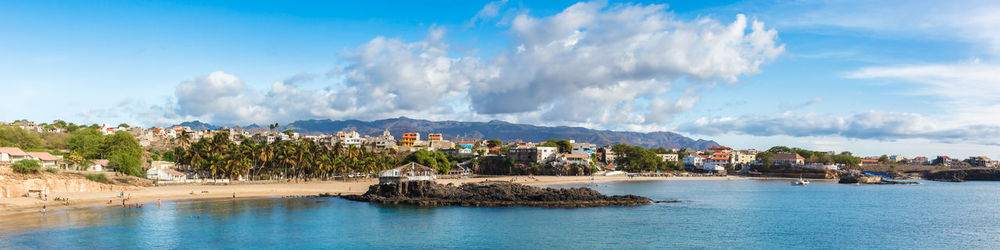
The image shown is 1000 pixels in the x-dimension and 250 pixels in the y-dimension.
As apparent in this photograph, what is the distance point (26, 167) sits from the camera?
2208 inches

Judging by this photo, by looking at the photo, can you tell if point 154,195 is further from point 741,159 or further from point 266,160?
point 741,159

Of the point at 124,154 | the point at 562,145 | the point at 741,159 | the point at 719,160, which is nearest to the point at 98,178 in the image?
the point at 124,154

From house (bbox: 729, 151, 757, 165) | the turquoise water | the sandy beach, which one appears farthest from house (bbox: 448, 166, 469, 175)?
house (bbox: 729, 151, 757, 165)

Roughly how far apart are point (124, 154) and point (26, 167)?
17566mm

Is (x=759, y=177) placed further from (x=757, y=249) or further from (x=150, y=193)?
(x=150, y=193)

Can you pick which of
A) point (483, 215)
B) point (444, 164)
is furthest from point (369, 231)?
point (444, 164)

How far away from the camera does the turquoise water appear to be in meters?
37.2

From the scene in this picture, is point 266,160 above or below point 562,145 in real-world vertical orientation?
below

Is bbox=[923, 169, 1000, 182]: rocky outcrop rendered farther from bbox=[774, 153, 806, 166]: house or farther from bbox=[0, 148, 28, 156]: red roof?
bbox=[0, 148, 28, 156]: red roof

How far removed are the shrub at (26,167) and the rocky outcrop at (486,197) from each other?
29.7 m

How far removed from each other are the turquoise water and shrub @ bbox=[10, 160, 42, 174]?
553 inches

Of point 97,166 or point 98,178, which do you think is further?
point 97,166

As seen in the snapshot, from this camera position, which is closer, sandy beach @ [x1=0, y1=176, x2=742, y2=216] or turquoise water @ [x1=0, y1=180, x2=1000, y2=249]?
turquoise water @ [x1=0, y1=180, x2=1000, y2=249]

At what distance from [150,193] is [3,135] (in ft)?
174
